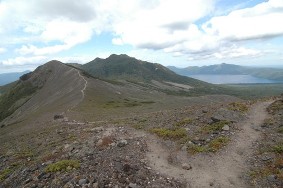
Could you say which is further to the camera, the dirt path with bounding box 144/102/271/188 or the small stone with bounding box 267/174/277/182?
the dirt path with bounding box 144/102/271/188

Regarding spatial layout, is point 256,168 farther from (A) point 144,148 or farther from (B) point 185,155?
(A) point 144,148

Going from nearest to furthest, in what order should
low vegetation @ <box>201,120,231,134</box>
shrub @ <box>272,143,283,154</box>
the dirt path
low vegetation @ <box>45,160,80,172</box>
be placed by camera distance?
the dirt path, low vegetation @ <box>45,160,80,172</box>, shrub @ <box>272,143,283,154</box>, low vegetation @ <box>201,120,231,134</box>

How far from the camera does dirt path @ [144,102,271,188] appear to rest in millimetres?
19969

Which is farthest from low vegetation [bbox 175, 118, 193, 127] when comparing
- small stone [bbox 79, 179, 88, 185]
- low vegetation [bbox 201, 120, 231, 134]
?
small stone [bbox 79, 179, 88, 185]

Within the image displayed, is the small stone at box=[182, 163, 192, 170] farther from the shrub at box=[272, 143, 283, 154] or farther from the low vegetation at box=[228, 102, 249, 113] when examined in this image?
the low vegetation at box=[228, 102, 249, 113]

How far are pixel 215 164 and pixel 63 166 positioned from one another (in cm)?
1233

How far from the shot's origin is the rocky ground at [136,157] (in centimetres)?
2056

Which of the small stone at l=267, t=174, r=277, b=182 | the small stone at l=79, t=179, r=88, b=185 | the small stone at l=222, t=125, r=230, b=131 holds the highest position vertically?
the small stone at l=222, t=125, r=230, b=131

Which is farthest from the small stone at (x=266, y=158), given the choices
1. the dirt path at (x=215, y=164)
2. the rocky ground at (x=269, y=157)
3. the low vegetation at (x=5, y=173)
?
the low vegetation at (x=5, y=173)

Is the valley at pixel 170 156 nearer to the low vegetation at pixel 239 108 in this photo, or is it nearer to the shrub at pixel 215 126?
the shrub at pixel 215 126

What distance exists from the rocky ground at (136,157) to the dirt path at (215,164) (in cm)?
8

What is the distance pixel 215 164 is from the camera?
22719 mm

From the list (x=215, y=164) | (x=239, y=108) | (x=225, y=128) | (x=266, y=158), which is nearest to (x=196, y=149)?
(x=215, y=164)

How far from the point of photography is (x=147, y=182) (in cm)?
1988
